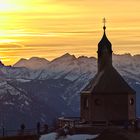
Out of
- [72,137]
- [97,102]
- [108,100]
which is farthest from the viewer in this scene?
[97,102]

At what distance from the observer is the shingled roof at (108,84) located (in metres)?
87.1

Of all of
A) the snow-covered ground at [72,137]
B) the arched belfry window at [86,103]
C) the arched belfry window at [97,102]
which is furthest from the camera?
the arched belfry window at [86,103]

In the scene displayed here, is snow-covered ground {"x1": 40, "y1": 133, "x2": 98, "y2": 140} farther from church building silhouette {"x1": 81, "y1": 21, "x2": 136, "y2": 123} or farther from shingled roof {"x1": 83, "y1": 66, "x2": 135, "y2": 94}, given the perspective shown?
shingled roof {"x1": 83, "y1": 66, "x2": 135, "y2": 94}

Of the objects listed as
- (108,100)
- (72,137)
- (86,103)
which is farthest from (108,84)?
(72,137)

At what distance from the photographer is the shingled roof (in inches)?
3428

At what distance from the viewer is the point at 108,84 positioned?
289ft

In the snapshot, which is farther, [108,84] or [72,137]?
[108,84]

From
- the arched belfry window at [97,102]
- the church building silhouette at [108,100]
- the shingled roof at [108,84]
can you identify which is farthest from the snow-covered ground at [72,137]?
the shingled roof at [108,84]

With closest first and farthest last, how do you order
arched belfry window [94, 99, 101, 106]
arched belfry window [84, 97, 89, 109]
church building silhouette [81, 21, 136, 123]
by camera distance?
church building silhouette [81, 21, 136, 123] < arched belfry window [94, 99, 101, 106] < arched belfry window [84, 97, 89, 109]

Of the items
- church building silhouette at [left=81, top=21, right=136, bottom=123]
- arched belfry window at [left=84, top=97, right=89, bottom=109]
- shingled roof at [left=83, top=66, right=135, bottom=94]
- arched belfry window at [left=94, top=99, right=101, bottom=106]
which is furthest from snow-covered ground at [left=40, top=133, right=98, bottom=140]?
shingled roof at [left=83, top=66, right=135, bottom=94]

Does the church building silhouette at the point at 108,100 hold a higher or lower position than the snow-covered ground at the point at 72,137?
higher

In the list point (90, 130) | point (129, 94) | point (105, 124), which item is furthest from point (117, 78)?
point (90, 130)

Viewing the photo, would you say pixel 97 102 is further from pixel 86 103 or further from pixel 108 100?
pixel 86 103

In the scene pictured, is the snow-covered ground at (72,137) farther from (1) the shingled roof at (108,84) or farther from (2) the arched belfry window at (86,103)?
(1) the shingled roof at (108,84)
